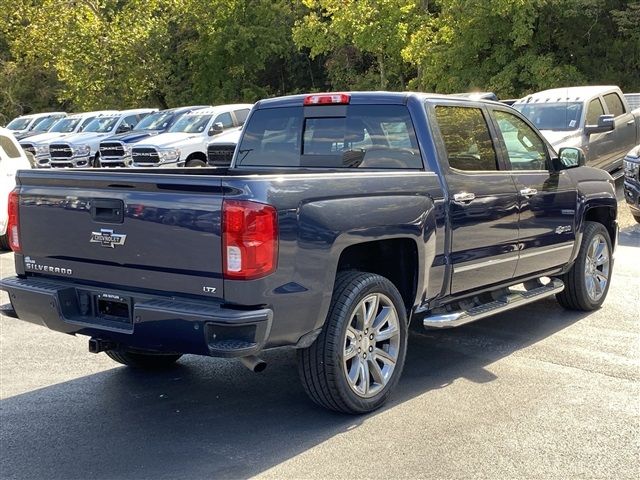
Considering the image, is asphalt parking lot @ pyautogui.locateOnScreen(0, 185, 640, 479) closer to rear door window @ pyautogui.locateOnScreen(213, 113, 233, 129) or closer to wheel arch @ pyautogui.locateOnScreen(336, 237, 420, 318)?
wheel arch @ pyautogui.locateOnScreen(336, 237, 420, 318)

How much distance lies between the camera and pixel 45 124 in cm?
3019

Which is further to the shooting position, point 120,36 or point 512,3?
point 120,36

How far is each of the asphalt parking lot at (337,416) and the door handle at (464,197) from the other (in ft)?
4.02

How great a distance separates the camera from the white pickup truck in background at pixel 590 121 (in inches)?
540

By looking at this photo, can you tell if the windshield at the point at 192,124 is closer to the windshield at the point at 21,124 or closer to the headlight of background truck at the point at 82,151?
the headlight of background truck at the point at 82,151

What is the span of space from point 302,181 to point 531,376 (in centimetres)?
233

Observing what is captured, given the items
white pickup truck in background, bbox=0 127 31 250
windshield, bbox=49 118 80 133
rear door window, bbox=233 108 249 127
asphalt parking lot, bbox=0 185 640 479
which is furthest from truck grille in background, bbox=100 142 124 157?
asphalt parking lot, bbox=0 185 640 479

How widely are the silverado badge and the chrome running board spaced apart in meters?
2.09

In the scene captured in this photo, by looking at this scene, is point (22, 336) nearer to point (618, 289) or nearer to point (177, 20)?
point (618, 289)

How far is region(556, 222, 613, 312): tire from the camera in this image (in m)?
7.25

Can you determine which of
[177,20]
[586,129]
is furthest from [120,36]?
[586,129]

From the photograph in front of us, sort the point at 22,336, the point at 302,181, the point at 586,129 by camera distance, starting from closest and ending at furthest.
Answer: the point at 302,181
the point at 22,336
the point at 586,129

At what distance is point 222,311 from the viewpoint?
4.18 metres

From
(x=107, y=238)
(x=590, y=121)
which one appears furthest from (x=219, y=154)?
(x=107, y=238)
